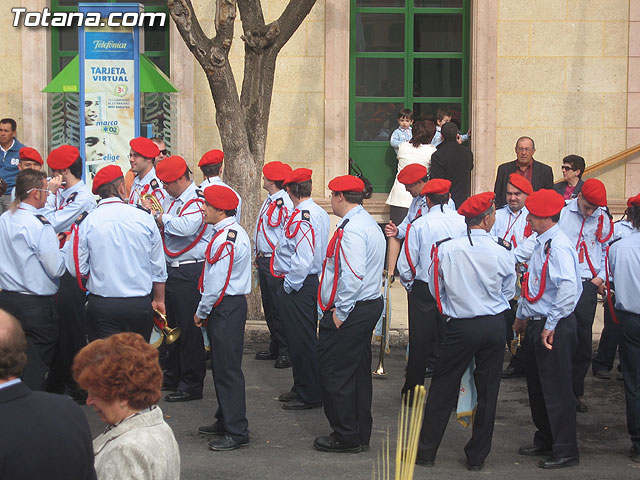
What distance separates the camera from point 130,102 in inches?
475

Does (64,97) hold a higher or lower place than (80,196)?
higher

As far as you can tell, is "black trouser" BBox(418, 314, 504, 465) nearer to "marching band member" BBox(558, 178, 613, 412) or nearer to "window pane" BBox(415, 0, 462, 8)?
"marching band member" BBox(558, 178, 613, 412)

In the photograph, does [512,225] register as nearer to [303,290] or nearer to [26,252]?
[303,290]

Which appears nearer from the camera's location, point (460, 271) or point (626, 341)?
point (460, 271)

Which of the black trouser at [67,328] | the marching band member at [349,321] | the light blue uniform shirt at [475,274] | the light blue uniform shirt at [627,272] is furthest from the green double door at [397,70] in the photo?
the light blue uniform shirt at [475,274]

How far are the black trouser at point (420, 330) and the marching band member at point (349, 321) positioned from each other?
1.26m

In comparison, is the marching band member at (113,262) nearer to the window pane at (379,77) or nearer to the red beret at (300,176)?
the red beret at (300,176)

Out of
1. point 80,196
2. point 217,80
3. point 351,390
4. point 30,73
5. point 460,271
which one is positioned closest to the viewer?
point 460,271

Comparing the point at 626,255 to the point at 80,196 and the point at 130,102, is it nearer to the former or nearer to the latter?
the point at 80,196

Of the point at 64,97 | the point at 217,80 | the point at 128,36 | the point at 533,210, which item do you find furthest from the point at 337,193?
the point at 64,97

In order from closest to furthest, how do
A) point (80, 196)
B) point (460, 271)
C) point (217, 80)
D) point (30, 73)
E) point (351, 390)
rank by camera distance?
point (460, 271) < point (351, 390) < point (80, 196) < point (217, 80) < point (30, 73)

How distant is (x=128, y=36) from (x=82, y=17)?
0.57m

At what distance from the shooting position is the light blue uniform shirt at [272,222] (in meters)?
9.68

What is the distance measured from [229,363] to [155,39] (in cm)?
918
